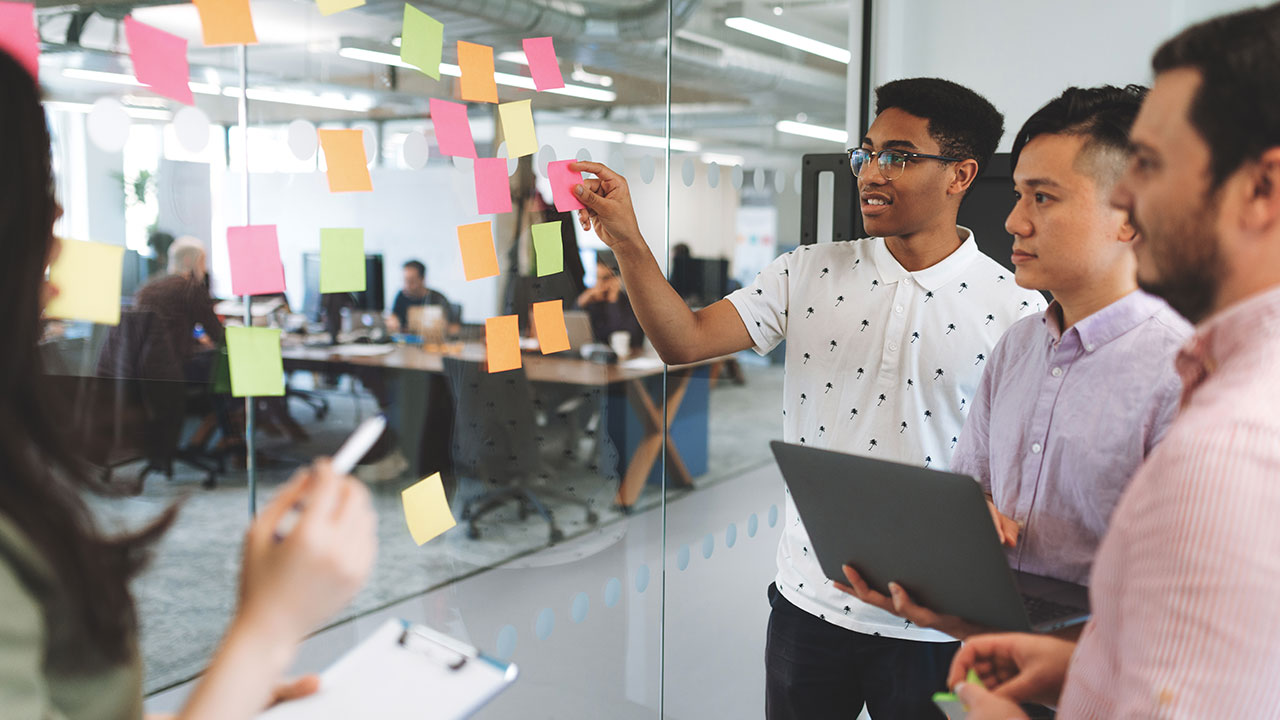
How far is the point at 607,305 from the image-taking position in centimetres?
301

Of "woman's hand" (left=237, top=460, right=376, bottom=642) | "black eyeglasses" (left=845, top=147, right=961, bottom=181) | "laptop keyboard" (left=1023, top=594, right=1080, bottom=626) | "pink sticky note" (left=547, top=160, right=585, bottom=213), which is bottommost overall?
"laptop keyboard" (left=1023, top=594, right=1080, bottom=626)

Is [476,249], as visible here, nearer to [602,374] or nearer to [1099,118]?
[1099,118]

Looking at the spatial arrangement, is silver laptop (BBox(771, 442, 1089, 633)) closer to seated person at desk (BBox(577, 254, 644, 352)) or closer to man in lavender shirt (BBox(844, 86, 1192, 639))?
man in lavender shirt (BBox(844, 86, 1192, 639))

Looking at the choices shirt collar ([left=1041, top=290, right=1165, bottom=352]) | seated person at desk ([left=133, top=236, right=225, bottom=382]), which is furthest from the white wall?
seated person at desk ([left=133, top=236, right=225, bottom=382])

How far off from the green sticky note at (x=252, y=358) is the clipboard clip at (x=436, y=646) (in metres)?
0.64

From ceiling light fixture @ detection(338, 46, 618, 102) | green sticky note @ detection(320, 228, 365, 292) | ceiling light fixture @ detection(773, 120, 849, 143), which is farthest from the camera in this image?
ceiling light fixture @ detection(773, 120, 849, 143)

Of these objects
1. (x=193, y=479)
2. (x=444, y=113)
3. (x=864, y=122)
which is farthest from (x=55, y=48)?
(x=864, y=122)

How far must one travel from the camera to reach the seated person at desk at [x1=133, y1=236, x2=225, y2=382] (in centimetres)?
191

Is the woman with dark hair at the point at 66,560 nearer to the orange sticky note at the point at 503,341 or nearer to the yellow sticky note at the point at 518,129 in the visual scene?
the orange sticky note at the point at 503,341

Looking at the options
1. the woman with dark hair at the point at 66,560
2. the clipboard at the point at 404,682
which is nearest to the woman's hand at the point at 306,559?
the woman with dark hair at the point at 66,560

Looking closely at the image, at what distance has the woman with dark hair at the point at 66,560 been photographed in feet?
2.10

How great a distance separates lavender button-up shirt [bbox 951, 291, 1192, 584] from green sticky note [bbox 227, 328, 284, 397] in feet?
3.86

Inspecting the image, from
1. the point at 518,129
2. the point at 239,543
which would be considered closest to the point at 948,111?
the point at 518,129

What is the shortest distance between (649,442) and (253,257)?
1.88 m
